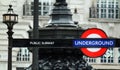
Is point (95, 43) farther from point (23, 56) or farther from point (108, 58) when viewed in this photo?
point (108, 58)

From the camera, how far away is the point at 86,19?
39.7m

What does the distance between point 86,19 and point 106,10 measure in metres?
1.13

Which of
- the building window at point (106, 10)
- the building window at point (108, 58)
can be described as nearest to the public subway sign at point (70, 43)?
the building window at point (108, 58)

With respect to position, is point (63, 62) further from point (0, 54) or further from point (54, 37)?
point (0, 54)

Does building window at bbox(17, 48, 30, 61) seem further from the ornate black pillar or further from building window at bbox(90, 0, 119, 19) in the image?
the ornate black pillar

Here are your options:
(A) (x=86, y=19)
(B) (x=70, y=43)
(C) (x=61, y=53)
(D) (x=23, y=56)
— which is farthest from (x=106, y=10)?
(B) (x=70, y=43)

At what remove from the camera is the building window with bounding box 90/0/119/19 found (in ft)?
130

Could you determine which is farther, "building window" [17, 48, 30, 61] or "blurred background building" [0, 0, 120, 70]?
"blurred background building" [0, 0, 120, 70]

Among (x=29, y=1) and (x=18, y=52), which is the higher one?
(x=29, y=1)

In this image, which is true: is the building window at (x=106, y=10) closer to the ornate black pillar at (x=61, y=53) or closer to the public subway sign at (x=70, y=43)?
the ornate black pillar at (x=61, y=53)

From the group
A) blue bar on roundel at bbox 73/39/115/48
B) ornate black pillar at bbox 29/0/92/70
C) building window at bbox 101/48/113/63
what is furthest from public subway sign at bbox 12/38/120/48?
building window at bbox 101/48/113/63

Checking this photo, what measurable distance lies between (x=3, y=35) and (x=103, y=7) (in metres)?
5.34

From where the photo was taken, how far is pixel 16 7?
39.4 m

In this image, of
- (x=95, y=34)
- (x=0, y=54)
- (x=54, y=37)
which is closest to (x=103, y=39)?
(x=95, y=34)
